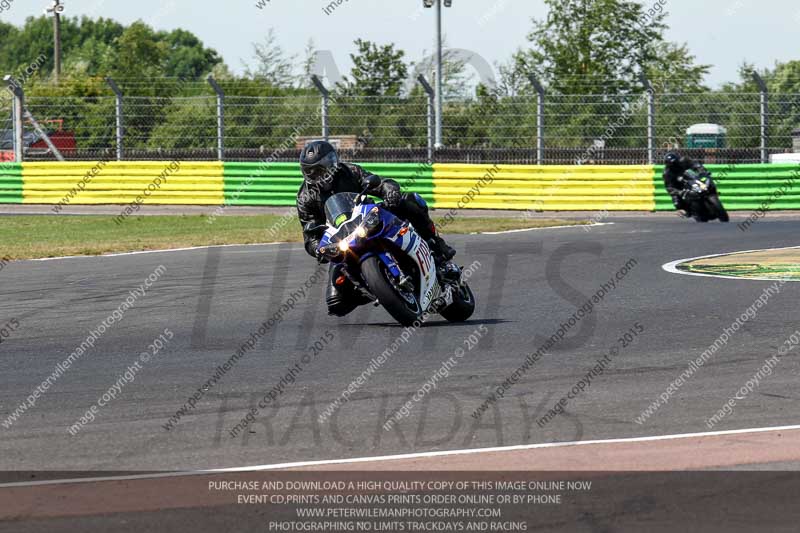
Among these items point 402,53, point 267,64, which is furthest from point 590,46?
point 267,64

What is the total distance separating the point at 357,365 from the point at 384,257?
4.83ft

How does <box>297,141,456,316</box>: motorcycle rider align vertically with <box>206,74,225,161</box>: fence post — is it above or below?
below

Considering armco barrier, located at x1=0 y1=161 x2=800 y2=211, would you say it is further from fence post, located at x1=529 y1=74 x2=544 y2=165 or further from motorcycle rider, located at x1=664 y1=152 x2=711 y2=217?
motorcycle rider, located at x1=664 y1=152 x2=711 y2=217

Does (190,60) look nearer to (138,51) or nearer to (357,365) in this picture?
(138,51)

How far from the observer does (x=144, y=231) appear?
22.2 m

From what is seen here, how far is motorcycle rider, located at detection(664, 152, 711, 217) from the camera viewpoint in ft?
76.1

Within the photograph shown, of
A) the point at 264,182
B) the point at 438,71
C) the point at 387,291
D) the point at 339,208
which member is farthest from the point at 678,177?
the point at 387,291

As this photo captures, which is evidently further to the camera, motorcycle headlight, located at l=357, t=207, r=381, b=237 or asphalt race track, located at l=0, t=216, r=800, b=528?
motorcycle headlight, located at l=357, t=207, r=381, b=237

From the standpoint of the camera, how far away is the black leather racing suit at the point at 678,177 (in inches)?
917

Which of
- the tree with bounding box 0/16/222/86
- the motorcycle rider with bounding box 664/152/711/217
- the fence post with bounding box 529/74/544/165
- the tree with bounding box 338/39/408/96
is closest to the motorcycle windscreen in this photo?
the motorcycle rider with bounding box 664/152/711/217

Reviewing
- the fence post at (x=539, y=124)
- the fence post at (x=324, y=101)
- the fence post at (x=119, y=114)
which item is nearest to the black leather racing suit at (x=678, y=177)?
the fence post at (x=539, y=124)

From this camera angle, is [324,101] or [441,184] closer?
[441,184]

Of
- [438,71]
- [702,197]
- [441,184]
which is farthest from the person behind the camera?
[438,71]

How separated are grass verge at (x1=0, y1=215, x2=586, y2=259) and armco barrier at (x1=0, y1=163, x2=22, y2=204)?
2545 millimetres
